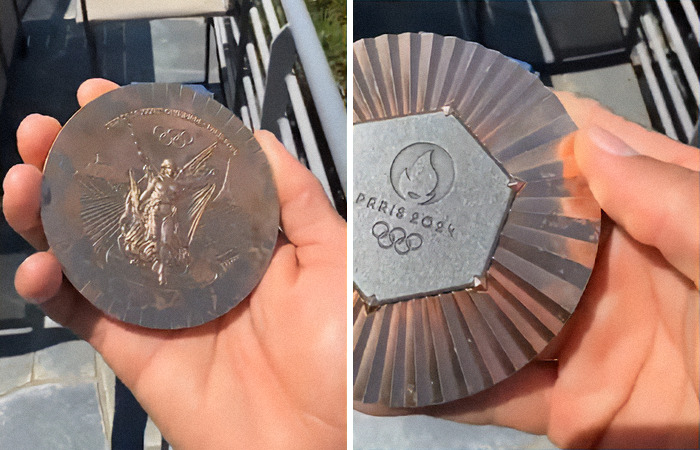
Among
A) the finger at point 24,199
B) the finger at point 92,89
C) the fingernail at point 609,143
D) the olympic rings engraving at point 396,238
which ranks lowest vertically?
the olympic rings engraving at point 396,238

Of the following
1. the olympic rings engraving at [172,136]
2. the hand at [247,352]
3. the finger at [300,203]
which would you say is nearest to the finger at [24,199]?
the hand at [247,352]

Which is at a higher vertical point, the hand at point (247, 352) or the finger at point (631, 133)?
the finger at point (631, 133)

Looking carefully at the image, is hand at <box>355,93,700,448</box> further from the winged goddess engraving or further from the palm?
the winged goddess engraving

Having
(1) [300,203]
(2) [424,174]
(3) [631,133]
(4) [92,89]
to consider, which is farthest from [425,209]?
(4) [92,89]

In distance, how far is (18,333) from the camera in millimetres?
598

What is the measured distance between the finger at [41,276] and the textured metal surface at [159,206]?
15 millimetres

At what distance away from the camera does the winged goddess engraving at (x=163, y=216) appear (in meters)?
0.59

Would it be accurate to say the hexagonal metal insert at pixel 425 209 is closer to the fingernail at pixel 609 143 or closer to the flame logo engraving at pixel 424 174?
the flame logo engraving at pixel 424 174

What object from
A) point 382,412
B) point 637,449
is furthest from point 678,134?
point 382,412

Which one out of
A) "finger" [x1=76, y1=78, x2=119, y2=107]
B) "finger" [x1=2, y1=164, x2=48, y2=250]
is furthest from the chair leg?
"finger" [x1=2, y1=164, x2=48, y2=250]

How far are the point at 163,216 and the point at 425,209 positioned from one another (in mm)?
279

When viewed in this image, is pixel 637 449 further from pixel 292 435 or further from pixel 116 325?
pixel 116 325

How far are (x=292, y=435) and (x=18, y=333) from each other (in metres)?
0.31

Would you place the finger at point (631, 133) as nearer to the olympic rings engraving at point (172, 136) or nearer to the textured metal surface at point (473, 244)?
the textured metal surface at point (473, 244)
